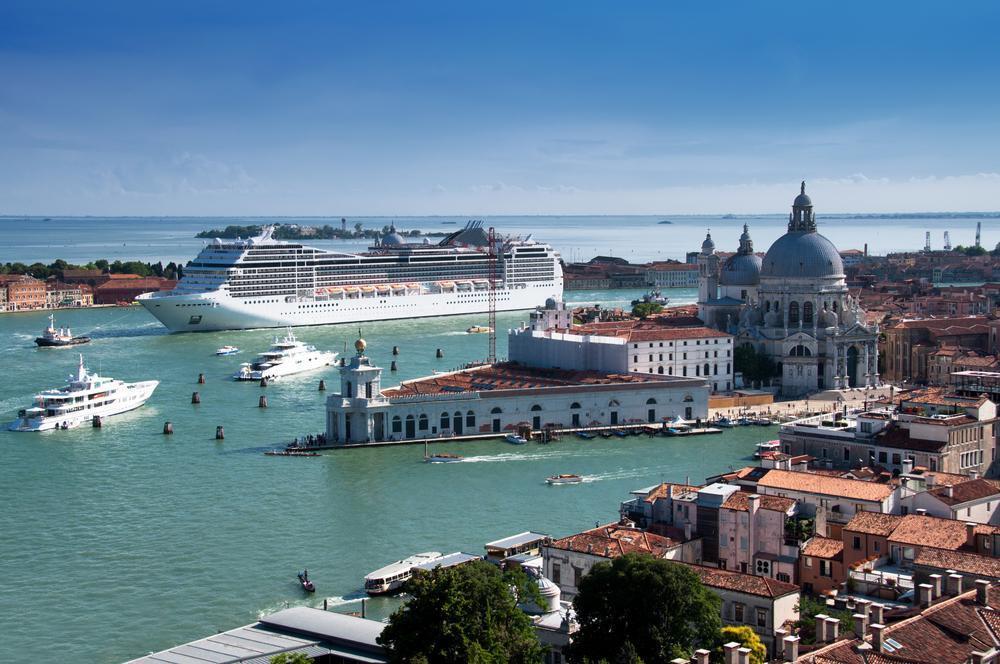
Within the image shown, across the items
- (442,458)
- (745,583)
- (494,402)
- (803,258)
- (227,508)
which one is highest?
(803,258)

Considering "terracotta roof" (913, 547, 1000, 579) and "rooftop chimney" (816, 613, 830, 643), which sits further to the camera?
"terracotta roof" (913, 547, 1000, 579)

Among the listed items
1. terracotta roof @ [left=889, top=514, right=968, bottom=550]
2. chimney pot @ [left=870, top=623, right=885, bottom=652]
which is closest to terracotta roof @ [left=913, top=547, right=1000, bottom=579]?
terracotta roof @ [left=889, top=514, right=968, bottom=550]

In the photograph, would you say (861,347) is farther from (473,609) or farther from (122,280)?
(122,280)

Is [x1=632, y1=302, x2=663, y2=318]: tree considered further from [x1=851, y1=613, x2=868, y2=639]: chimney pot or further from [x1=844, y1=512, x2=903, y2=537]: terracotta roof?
[x1=851, y1=613, x2=868, y2=639]: chimney pot

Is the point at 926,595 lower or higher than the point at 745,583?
higher

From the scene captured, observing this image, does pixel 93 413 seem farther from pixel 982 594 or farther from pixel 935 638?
pixel 935 638

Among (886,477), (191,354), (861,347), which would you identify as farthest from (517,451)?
(191,354)

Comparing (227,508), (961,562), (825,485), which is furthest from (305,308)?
(961,562)
